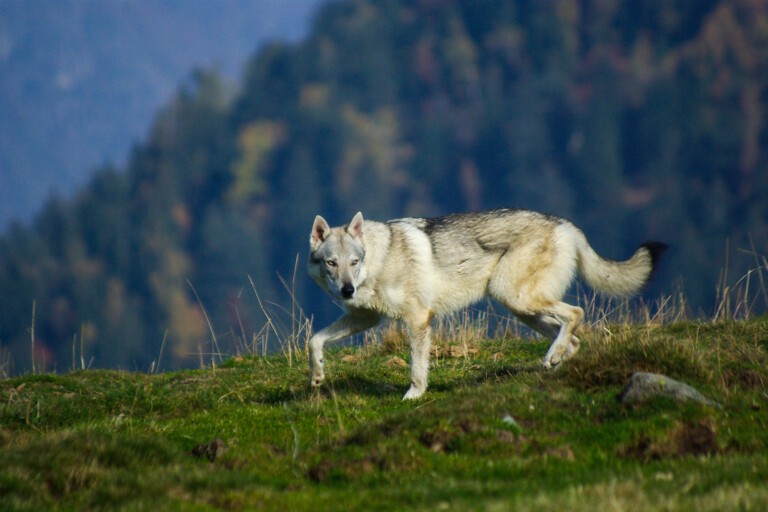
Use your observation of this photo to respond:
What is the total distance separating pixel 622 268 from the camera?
11.4 m

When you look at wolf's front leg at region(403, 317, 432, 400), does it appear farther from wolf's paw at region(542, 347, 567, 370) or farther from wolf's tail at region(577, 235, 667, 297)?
wolf's tail at region(577, 235, 667, 297)

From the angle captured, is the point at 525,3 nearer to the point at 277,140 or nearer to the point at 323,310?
the point at 277,140

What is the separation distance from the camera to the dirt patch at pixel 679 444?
6.87 meters

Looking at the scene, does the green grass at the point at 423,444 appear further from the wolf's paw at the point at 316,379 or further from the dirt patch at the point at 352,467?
the wolf's paw at the point at 316,379

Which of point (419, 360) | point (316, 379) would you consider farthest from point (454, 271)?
point (316, 379)

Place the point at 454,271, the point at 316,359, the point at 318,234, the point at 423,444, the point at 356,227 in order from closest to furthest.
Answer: the point at 423,444, the point at 316,359, the point at 356,227, the point at 318,234, the point at 454,271

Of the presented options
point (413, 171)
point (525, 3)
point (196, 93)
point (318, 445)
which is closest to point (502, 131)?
point (413, 171)

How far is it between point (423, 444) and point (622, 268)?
199 inches

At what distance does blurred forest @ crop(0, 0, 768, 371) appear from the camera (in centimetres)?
9088

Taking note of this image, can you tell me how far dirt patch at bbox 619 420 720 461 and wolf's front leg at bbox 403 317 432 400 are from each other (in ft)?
11.5

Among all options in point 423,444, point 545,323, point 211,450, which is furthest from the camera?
point 545,323

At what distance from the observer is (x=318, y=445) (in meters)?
7.80

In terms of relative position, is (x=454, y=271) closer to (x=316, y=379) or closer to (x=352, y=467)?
(x=316, y=379)

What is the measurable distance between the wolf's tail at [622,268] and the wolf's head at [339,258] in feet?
9.39
